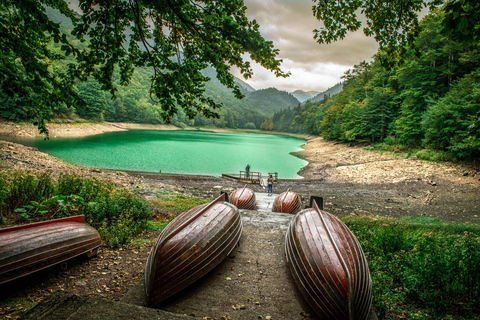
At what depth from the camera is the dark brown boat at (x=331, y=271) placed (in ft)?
8.61

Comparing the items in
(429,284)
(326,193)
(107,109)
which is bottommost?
(326,193)

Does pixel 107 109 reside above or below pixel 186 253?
above

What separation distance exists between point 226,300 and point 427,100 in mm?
31977

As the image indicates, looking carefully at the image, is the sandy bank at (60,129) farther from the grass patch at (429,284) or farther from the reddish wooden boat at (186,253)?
the grass patch at (429,284)

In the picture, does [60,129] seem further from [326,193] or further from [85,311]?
[85,311]

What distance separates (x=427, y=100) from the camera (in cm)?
2555

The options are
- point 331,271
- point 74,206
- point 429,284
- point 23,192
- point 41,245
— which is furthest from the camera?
point 23,192

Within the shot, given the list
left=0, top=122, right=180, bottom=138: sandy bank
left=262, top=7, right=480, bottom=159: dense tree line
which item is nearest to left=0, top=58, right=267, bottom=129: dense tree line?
left=0, top=122, right=180, bottom=138: sandy bank

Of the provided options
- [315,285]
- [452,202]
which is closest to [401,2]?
[315,285]

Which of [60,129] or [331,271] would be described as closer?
[331,271]

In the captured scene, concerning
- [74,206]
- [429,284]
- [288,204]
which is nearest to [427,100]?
[288,204]

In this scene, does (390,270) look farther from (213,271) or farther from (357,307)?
(213,271)

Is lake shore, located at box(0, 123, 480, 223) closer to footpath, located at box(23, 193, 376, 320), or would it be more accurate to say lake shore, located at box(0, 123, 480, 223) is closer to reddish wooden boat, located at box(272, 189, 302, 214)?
reddish wooden boat, located at box(272, 189, 302, 214)

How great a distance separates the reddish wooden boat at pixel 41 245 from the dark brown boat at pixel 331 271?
3505mm
